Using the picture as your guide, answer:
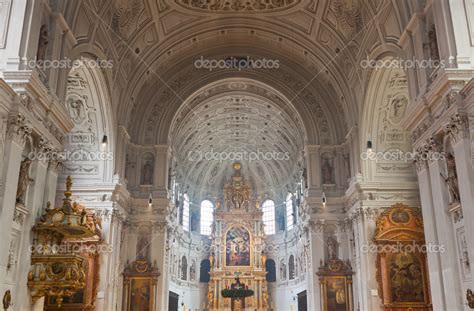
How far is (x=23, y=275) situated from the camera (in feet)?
36.3

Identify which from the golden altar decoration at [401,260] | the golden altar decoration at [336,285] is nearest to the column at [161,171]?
the golden altar decoration at [336,285]

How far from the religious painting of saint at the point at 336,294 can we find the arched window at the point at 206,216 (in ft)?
59.0

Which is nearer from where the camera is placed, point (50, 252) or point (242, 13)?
point (50, 252)

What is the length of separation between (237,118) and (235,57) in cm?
705

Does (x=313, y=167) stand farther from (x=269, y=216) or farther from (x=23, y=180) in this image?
(x=269, y=216)

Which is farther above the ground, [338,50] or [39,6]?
[338,50]

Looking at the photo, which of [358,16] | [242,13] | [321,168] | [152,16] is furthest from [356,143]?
[152,16]

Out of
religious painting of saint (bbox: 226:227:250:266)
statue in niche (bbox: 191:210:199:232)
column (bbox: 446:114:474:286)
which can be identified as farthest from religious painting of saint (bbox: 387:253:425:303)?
statue in niche (bbox: 191:210:199:232)

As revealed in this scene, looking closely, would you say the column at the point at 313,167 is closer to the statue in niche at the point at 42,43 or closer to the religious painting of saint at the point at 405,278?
the religious painting of saint at the point at 405,278

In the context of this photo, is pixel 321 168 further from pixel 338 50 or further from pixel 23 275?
pixel 23 275

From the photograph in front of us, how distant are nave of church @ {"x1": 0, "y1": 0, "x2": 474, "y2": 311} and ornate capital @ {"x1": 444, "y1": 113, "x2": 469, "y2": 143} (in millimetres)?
31

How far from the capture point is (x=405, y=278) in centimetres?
1894

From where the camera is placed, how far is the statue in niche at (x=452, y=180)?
449 inches

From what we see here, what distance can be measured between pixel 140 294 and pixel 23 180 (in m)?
12.1
